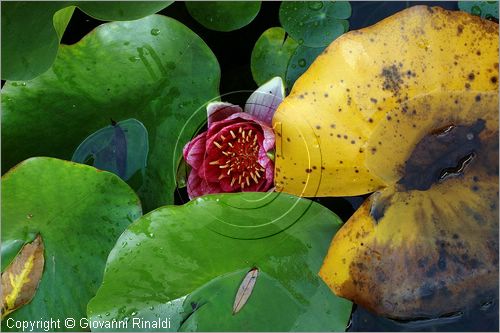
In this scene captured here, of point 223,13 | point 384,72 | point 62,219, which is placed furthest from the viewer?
point 223,13

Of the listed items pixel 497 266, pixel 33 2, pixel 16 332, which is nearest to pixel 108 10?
pixel 33 2

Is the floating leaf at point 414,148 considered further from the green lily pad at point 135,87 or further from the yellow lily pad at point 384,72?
the green lily pad at point 135,87

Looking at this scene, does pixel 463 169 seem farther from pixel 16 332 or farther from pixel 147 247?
pixel 16 332

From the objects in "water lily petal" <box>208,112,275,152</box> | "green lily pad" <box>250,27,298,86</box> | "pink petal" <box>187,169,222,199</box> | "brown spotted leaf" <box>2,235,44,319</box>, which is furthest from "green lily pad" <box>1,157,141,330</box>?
"green lily pad" <box>250,27,298,86</box>

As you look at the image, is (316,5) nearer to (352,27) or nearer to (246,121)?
(352,27)

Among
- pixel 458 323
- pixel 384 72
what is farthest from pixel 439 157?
pixel 458 323
